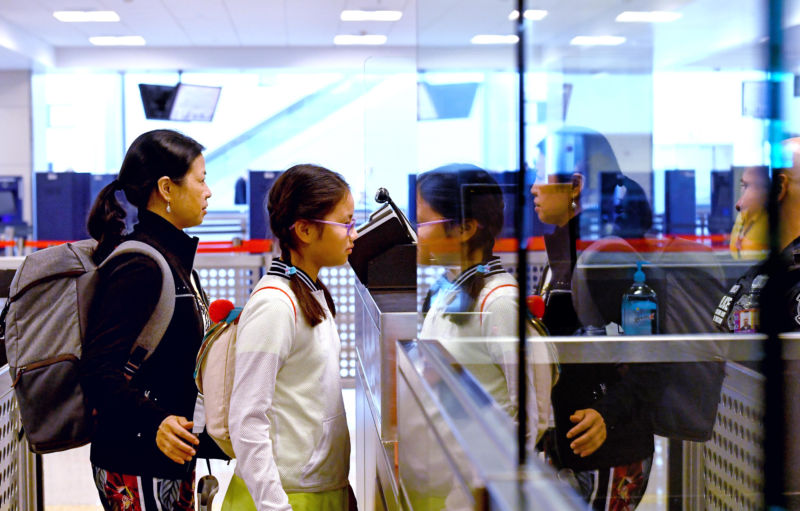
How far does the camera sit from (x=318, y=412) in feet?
5.79

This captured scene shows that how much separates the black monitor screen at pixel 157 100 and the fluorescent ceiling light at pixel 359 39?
2462mm

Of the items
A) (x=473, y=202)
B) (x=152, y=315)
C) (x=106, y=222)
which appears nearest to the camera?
(x=473, y=202)

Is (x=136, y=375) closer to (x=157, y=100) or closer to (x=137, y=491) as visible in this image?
(x=137, y=491)

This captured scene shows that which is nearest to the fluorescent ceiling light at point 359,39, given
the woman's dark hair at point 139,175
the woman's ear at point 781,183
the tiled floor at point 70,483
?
the tiled floor at point 70,483

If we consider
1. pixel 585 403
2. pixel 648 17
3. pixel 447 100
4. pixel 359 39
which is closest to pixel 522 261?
pixel 447 100

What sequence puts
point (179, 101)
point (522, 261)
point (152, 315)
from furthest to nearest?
point (179, 101) → point (152, 315) → point (522, 261)

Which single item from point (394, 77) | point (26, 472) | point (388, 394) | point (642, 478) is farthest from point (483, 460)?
point (394, 77)

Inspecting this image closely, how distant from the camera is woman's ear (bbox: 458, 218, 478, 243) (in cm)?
121

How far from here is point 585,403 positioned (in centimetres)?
169

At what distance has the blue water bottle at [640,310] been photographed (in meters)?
1.88

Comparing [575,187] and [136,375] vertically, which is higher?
[575,187]

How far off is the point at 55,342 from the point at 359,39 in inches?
385

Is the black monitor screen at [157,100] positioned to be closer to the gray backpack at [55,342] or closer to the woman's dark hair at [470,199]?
the gray backpack at [55,342]

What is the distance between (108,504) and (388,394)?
0.91 metres
